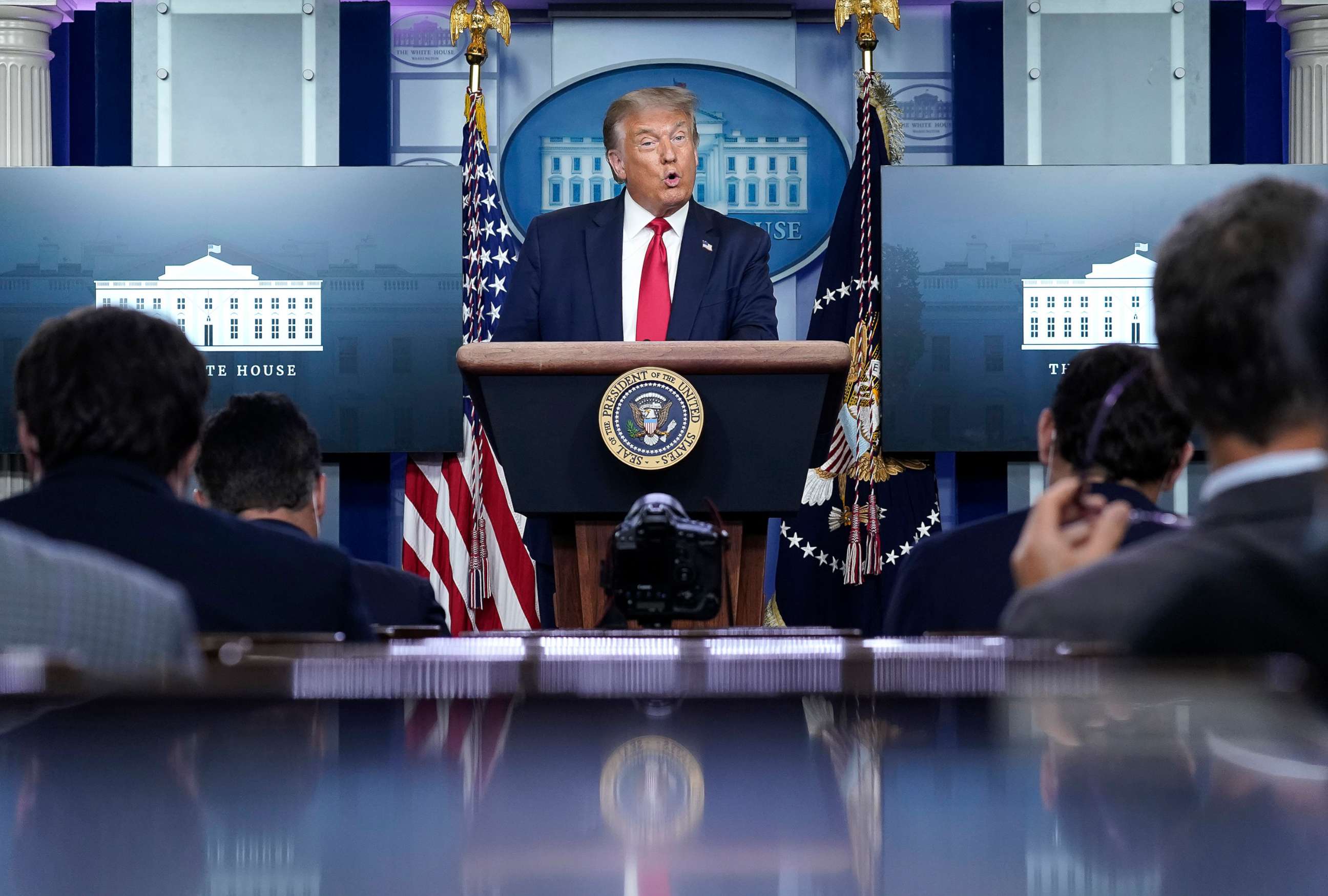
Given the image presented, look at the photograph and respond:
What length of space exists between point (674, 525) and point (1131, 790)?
3.44 feet

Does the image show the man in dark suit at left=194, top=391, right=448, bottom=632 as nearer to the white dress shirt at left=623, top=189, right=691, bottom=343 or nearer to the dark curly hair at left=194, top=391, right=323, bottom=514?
the dark curly hair at left=194, top=391, right=323, bottom=514

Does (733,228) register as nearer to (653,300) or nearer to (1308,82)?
(653,300)

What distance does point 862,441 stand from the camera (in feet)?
16.8

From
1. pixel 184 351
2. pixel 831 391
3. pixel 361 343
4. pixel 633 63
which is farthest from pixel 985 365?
pixel 184 351

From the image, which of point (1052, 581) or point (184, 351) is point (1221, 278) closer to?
point (1052, 581)

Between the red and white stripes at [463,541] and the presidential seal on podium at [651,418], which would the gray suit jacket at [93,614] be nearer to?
the presidential seal on podium at [651,418]

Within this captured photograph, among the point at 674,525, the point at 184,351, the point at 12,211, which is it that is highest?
the point at 12,211

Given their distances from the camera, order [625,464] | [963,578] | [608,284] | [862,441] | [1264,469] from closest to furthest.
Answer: [1264,469] → [963,578] → [625,464] → [608,284] → [862,441]

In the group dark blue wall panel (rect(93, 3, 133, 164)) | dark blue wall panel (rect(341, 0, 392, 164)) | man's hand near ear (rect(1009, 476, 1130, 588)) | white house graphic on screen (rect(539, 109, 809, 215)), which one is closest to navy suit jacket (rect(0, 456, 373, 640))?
man's hand near ear (rect(1009, 476, 1130, 588))

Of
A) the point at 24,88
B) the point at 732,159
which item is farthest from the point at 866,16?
the point at 24,88

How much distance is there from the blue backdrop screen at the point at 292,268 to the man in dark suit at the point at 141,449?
4556 mm

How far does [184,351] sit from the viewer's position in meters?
0.94

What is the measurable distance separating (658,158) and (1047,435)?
2.54 meters

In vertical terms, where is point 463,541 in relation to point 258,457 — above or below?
below
